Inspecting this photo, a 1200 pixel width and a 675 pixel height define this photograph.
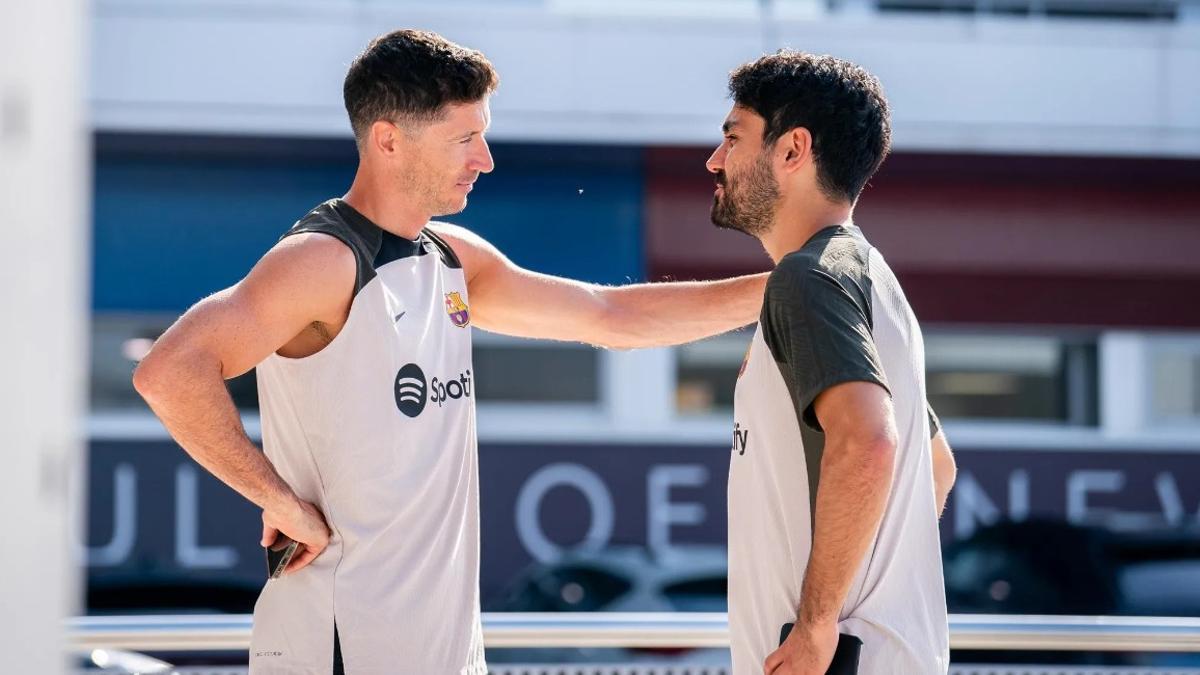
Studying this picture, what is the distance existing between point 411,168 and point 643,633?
1.34 metres

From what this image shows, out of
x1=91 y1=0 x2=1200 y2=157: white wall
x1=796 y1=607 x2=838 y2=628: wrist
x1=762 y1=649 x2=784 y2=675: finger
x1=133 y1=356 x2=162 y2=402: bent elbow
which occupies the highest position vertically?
x1=91 y1=0 x2=1200 y2=157: white wall

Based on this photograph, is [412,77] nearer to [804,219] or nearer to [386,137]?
[386,137]

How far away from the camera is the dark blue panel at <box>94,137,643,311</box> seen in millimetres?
11188

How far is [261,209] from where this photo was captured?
11328 millimetres

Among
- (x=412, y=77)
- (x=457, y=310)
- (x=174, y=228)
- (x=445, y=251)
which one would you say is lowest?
(x=457, y=310)

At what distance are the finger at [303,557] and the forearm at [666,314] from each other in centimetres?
107

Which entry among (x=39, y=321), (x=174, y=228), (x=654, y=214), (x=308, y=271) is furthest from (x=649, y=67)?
(x=39, y=321)

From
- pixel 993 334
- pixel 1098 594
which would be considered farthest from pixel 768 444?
pixel 993 334

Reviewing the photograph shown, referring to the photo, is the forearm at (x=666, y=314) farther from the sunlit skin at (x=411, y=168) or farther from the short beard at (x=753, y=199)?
the sunlit skin at (x=411, y=168)

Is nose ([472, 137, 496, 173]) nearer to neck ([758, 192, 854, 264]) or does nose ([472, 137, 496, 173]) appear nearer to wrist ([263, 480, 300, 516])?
neck ([758, 192, 854, 264])

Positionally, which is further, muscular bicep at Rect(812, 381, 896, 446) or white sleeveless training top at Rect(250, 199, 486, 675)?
white sleeveless training top at Rect(250, 199, 486, 675)

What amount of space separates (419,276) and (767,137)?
0.71 metres

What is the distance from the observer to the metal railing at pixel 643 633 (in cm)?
347

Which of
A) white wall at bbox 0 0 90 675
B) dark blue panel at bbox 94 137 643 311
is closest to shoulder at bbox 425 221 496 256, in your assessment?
white wall at bbox 0 0 90 675
